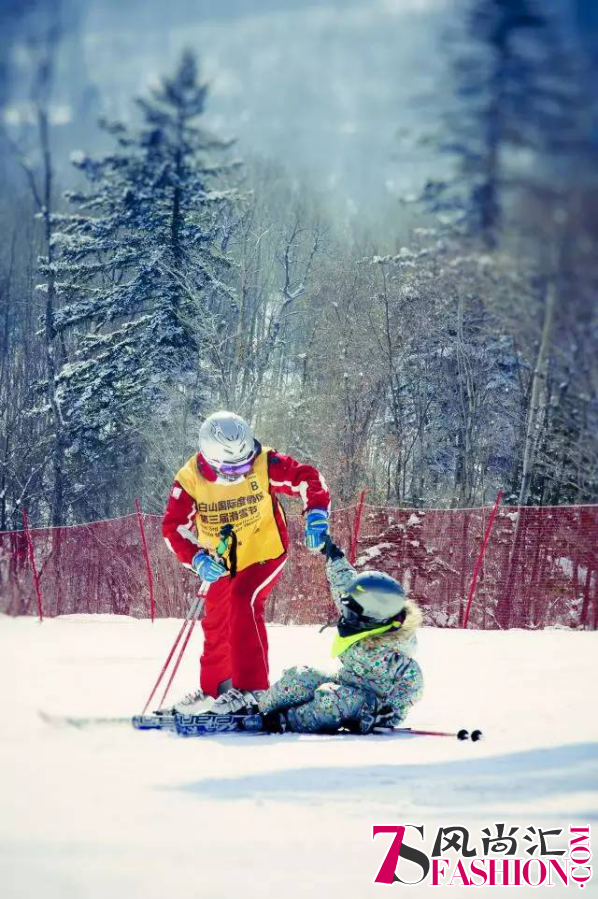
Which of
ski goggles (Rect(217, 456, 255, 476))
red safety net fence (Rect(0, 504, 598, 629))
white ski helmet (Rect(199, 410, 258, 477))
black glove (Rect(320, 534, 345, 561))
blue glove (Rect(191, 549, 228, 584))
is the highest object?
white ski helmet (Rect(199, 410, 258, 477))

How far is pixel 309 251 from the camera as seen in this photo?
791 inches

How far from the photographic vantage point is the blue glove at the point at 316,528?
5.29 meters

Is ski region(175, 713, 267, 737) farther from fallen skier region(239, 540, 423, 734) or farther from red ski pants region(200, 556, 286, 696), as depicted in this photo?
red ski pants region(200, 556, 286, 696)

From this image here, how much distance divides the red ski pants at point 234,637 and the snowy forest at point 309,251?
1851mm

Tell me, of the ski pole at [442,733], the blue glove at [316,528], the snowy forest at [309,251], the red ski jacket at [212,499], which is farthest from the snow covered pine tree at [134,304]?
the ski pole at [442,733]

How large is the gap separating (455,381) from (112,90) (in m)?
16.2

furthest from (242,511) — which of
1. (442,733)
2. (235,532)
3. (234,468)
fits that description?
(442,733)

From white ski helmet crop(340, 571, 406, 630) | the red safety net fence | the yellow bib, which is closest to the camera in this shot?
white ski helmet crop(340, 571, 406, 630)

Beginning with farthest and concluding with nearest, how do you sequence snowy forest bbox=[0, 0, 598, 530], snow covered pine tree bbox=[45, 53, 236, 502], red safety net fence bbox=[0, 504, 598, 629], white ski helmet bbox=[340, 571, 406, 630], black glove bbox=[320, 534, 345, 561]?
snow covered pine tree bbox=[45, 53, 236, 502] < red safety net fence bbox=[0, 504, 598, 629] < black glove bbox=[320, 534, 345, 561] < white ski helmet bbox=[340, 571, 406, 630] < snowy forest bbox=[0, 0, 598, 530]

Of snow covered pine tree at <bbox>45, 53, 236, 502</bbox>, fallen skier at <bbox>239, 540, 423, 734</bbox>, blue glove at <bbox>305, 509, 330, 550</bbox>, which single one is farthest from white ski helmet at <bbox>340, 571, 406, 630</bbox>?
snow covered pine tree at <bbox>45, 53, 236, 502</bbox>

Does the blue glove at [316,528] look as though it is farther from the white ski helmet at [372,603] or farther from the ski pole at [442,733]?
the ski pole at [442,733]

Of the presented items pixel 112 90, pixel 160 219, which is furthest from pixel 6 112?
pixel 160 219

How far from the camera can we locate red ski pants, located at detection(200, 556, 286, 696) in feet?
17.0

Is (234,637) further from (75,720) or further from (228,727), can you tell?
(75,720)
